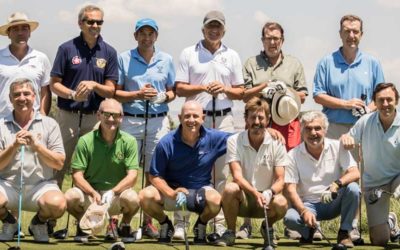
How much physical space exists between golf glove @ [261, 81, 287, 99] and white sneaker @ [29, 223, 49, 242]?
9.63 feet

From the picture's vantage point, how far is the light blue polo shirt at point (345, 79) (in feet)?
33.4

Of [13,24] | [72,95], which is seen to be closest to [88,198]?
[72,95]

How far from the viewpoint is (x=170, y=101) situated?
10188 mm

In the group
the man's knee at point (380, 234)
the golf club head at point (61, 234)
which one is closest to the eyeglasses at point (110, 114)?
the golf club head at point (61, 234)

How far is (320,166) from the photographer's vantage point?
937 cm

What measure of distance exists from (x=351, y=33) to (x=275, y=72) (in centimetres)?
106

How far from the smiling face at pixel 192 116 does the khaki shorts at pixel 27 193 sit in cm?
158

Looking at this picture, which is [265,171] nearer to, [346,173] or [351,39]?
[346,173]

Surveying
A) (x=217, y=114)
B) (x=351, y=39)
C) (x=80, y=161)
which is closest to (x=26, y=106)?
(x=80, y=161)

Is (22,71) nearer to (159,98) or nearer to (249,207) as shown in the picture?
(159,98)

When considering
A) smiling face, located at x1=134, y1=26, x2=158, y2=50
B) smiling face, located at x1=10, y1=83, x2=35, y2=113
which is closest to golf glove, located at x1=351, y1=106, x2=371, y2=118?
smiling face, located at x1=134, y1=26, x2=158, y2=50

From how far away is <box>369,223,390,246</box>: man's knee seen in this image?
375 inches

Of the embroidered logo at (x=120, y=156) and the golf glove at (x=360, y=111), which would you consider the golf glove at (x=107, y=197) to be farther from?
the golf glove at (x=360, y=111)

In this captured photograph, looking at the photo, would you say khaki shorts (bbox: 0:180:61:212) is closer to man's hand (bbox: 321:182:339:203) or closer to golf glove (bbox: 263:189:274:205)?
golf glove (bbox: 263:189:274:205)
